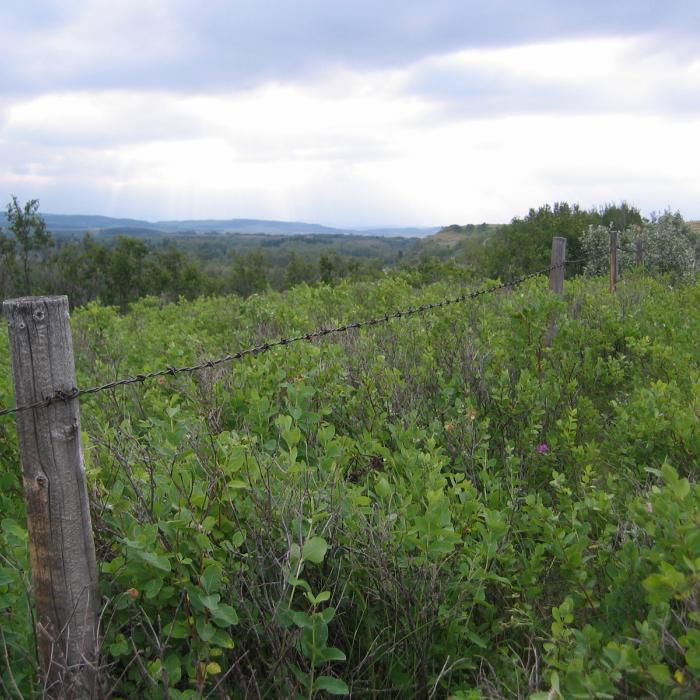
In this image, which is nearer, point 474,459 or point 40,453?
point 40,453

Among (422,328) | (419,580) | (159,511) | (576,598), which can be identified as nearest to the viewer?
(159,511)

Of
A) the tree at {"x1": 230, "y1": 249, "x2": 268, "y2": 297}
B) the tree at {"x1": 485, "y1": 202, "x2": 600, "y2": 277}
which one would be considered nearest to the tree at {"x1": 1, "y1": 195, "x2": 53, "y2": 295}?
the tree at {"x1": 230, "y1": 249, "x2": 268, "y2": 297}

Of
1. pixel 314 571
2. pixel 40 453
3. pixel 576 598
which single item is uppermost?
pixel 40 453

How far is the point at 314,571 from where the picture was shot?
8.53ft

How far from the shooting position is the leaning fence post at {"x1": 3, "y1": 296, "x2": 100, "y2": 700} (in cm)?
184

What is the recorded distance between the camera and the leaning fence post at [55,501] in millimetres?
1840

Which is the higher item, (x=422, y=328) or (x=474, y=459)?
(x=422, y=328)

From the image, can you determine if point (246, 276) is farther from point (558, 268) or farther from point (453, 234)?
point (453, 234)

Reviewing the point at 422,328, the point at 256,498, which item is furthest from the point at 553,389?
→ the point at 256,498

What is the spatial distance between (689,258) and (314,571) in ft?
62.1

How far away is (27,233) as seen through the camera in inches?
2579

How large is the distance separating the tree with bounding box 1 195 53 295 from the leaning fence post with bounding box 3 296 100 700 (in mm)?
69119

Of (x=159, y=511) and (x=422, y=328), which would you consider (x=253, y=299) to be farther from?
(x=159, y=511)

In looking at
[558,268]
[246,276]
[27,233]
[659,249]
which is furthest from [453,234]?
[558,268]
